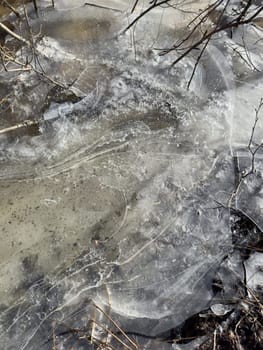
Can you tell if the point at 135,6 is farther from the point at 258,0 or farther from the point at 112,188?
the point at 112,188

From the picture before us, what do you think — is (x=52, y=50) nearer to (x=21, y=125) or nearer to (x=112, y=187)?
(x=21, y=125)

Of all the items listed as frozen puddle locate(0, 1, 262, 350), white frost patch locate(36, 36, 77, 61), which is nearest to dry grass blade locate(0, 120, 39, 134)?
frozen puddle locate(0, 1, 262, 350)

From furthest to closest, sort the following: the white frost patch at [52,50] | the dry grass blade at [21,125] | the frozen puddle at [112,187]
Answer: the white frost patch at [52,50], the dry grass blade at [21,125], the frozen puddle at [112,187]

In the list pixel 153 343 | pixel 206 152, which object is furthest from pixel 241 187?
pixel 153 343

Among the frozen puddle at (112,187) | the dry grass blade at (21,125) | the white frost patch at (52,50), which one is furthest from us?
the white frost patch at (52,50)

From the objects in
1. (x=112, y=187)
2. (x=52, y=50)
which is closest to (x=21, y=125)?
(x=52, y=50)

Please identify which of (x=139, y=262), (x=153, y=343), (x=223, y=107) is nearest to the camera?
(x=153, y=343)

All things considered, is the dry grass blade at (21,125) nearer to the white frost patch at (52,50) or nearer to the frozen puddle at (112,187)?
the frozen puddle at (112,187)

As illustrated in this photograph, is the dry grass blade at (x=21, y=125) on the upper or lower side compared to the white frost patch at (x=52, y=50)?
lower

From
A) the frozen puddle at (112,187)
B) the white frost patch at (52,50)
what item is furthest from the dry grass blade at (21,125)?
the white frost patch at (52,50)
